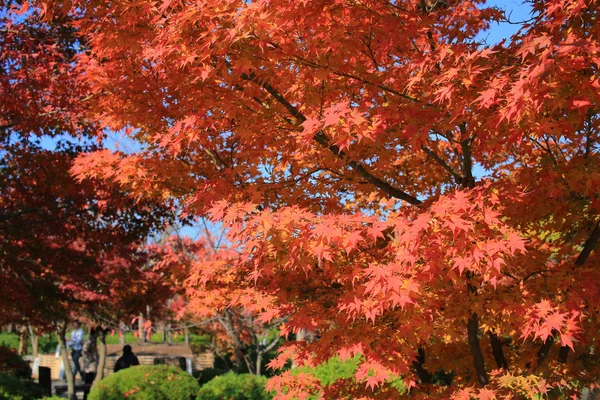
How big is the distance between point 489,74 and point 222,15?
1.87 meters

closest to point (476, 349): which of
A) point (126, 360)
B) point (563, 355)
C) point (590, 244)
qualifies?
point (563, 355)

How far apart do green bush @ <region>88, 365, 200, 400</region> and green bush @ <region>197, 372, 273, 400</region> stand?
380 millimetres

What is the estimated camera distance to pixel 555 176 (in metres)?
3.95

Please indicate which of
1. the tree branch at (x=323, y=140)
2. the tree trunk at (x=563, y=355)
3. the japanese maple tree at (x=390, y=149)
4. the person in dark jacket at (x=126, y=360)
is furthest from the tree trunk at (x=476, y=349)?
the person in dark jacket at (x=126, y=360)

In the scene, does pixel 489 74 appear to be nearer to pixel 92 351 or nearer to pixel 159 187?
pixel 159 187

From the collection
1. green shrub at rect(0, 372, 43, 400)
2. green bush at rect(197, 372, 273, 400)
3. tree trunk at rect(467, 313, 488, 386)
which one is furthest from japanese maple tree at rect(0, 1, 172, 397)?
tree trunk at rect(467, 313, 488, 386)

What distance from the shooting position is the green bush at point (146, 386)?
9898mm

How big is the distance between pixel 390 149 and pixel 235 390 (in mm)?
6943

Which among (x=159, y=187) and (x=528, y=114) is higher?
(x=159, y=187)

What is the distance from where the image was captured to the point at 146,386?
10078 mm

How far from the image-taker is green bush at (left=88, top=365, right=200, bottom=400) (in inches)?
390

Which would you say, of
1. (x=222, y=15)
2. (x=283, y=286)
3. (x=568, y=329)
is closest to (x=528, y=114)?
(x=568, y=329)

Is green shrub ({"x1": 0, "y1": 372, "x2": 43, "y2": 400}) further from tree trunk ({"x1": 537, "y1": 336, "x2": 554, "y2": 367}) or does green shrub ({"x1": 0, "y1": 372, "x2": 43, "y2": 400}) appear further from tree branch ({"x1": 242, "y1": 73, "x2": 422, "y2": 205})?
tree trunk ({"x1": 537, "y1": 336, "x2": 554, "y2": 367})

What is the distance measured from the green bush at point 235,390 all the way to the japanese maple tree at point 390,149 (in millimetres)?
4750
